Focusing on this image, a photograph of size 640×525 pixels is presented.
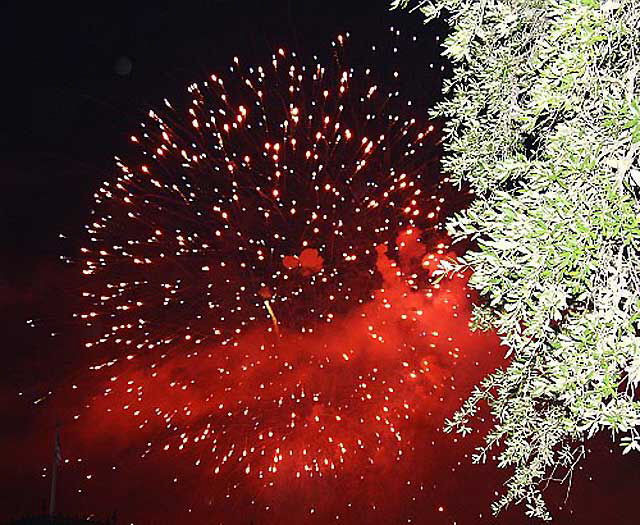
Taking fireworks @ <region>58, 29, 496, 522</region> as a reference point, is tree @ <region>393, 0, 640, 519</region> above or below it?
below

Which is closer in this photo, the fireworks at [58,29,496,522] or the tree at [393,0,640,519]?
the tree at [393,0,640,519]

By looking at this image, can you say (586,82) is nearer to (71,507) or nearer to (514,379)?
(514,379)

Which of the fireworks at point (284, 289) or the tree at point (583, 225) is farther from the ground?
the fireworks at point (284, 289)

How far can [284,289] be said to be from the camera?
18.3 metres

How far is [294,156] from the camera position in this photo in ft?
52.7

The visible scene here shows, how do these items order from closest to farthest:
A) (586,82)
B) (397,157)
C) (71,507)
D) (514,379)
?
(586,82) < (514,379) < (397,157) < (71,507)

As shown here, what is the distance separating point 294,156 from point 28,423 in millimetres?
11142

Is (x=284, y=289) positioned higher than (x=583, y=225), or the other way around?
(x=284, y=289)

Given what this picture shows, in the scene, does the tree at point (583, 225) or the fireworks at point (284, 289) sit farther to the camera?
the fireworks at point (284, 289)

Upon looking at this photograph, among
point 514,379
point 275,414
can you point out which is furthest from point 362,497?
point 514,379

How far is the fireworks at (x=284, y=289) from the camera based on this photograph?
16000 millimetres

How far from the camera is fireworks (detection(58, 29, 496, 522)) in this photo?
16000mm

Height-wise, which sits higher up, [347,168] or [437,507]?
[347,168]

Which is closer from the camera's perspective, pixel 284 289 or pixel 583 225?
pixel 583 225
